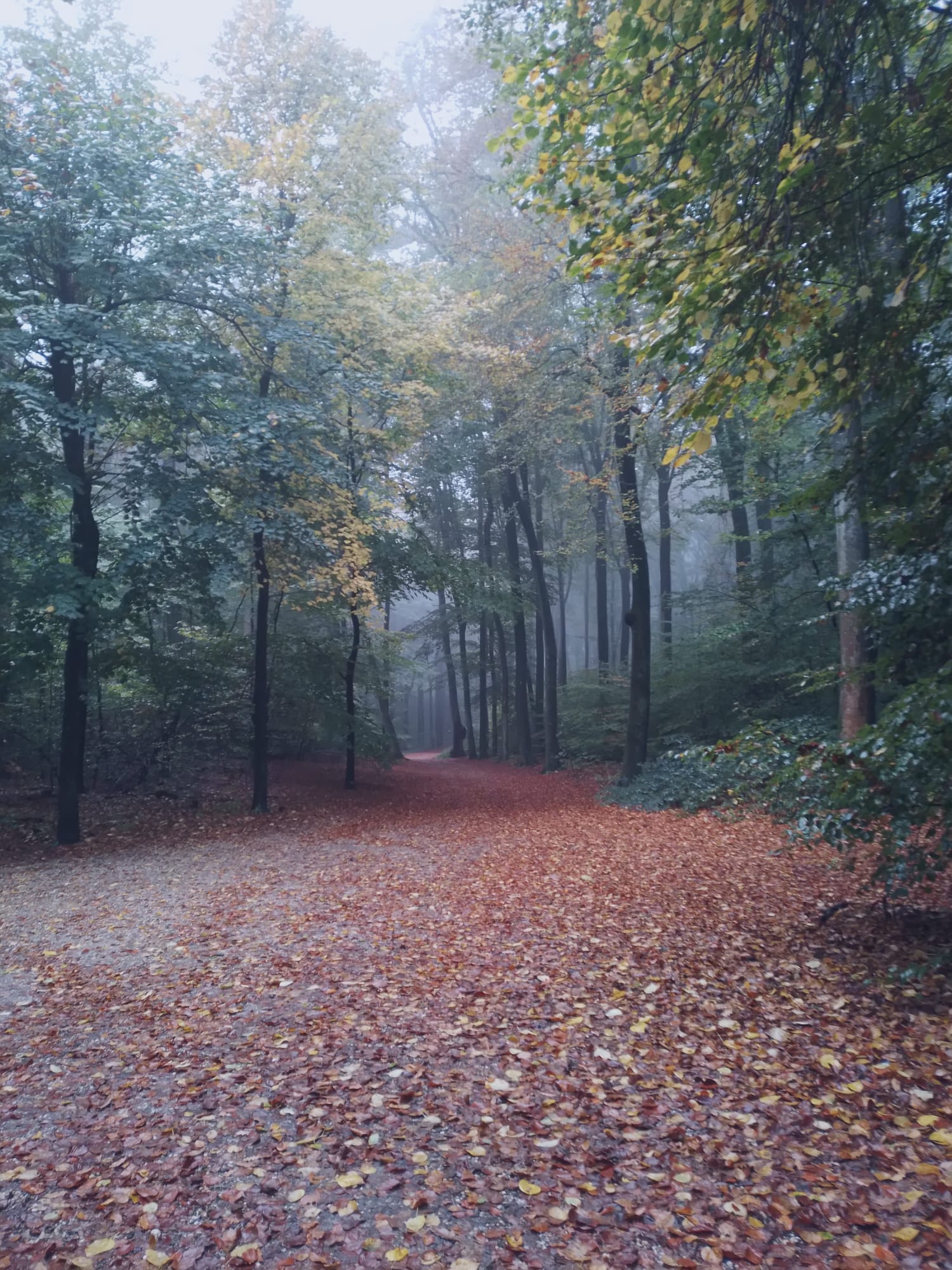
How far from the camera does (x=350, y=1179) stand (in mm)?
2883

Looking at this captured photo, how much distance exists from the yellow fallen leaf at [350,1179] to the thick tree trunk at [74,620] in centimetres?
769

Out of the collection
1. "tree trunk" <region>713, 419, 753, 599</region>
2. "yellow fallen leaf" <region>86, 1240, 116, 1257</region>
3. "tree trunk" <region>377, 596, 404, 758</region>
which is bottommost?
"yellow fallen leaf" <region>86, 1240, 116, 1257</region>

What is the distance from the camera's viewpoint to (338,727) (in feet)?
48.7

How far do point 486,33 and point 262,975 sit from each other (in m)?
8.67

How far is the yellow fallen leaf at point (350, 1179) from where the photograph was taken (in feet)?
9.38

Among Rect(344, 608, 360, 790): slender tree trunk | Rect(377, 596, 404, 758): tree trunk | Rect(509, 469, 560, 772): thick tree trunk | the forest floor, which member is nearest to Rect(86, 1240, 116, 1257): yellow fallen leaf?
the forest floor

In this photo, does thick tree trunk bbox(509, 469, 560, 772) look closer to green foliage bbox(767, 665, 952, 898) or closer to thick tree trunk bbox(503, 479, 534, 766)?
thick tree trunk bbox(503, 479, 534, 766)

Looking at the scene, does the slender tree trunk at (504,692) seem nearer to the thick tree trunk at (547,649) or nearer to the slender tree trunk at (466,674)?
the slender tree trunk at (466,674)

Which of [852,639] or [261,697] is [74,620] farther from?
[852,639]

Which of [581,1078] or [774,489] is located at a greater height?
[774,489]

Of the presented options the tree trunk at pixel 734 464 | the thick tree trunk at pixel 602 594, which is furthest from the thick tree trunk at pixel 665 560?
the tree trunk at pixel 734 464

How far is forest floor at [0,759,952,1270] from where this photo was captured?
2611 mm

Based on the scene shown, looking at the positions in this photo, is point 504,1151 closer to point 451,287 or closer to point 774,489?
point 774,489

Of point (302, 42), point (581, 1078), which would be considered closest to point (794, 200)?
point (581, 1078)
